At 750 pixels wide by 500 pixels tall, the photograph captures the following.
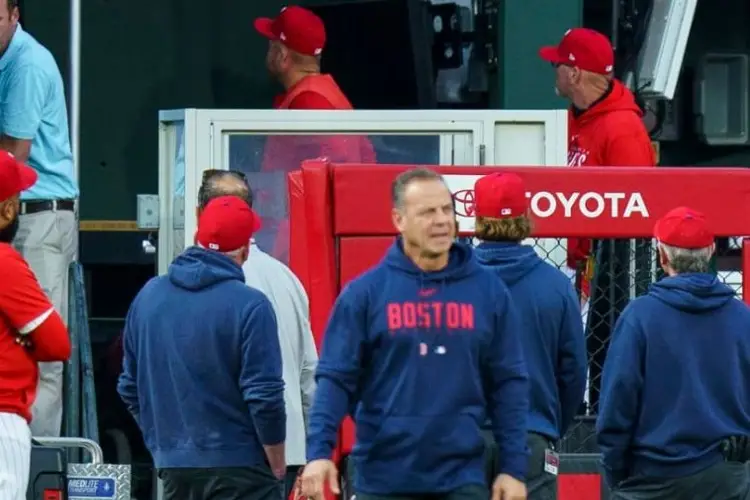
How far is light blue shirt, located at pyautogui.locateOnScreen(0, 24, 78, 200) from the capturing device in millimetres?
8156

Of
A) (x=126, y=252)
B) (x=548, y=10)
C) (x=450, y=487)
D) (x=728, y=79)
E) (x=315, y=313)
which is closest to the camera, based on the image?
(x=450, y=487)

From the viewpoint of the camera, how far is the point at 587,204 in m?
7.22

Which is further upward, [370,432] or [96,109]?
→ [96,109]

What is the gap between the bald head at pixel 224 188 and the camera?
713 cm

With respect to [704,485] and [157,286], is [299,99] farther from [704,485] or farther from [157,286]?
[704,485]

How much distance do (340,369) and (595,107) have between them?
3683mm

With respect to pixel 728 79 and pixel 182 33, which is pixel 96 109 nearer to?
pixel 182 33

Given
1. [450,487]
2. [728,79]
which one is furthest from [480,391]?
[728,79]

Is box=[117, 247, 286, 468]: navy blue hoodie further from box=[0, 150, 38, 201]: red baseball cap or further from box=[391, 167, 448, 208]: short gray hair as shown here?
box=[391, 167, 448, 208]: short gray hair

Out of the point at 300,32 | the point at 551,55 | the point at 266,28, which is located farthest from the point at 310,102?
the point at 551,55

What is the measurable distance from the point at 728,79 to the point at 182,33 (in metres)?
3.28

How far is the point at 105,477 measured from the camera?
7.23 m

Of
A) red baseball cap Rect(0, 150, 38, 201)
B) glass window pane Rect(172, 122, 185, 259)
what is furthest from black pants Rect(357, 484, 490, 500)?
glass window pane Rect(172, 122, 185, 259)

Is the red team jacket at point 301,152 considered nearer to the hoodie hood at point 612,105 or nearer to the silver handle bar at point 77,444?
the hoodie hood at point 612,105
